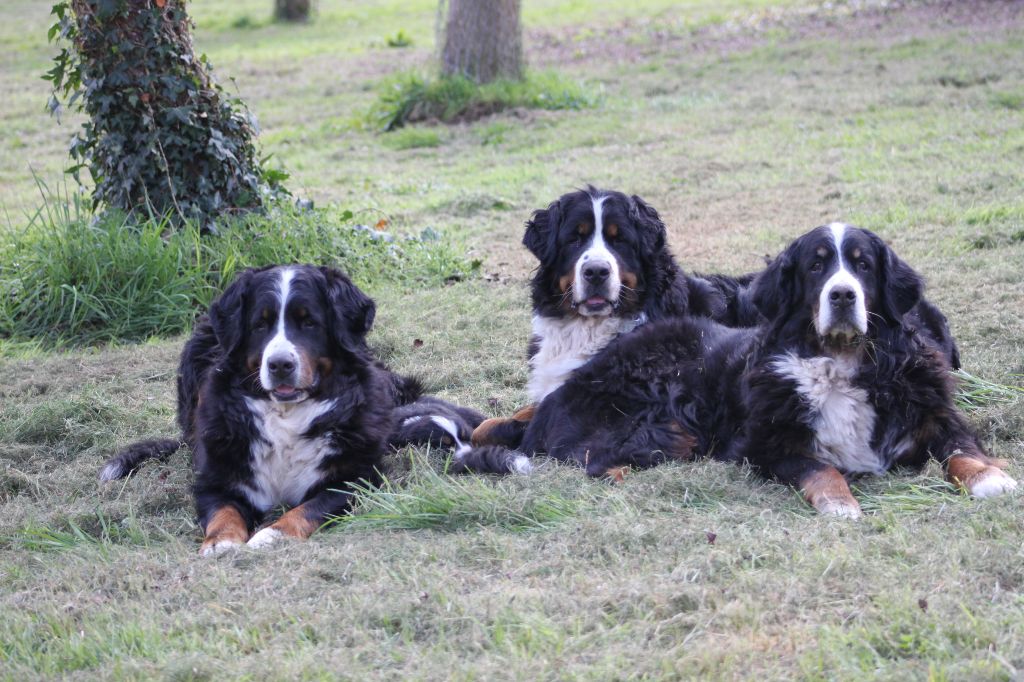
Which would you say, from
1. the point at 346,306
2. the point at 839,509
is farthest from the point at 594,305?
the point at 839,509

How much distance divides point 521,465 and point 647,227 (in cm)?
142

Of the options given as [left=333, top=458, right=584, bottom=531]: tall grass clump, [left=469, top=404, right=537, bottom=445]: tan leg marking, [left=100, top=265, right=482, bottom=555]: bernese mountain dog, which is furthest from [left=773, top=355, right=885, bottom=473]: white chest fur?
[left=100, top=265, right=482, bottom=555]: bernese mountain dog

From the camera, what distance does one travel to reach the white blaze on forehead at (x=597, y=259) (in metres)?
5.81

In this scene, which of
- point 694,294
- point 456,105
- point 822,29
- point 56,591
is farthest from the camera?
point 822,29

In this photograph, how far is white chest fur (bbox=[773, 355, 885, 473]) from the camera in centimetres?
500

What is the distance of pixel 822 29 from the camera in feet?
66.5

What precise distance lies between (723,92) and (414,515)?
1251 cm

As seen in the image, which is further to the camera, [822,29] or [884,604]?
[822,29]

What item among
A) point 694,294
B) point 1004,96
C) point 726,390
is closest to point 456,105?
point 1004,96

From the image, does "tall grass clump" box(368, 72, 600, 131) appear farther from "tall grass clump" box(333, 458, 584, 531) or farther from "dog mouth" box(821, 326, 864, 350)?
"tall grass clump" box(333, 458, 584, 531)

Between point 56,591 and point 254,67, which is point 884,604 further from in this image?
point 254,67

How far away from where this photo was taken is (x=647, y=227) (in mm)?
5984

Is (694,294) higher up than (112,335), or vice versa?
(694,294)

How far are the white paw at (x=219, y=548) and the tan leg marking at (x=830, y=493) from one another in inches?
87.3
